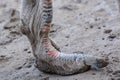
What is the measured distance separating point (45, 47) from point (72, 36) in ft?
2.94

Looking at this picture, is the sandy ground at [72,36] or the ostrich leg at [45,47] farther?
the sandy ground at [72,36]

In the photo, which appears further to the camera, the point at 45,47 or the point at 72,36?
the point at 72,36

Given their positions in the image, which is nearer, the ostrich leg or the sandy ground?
the ostrich leg

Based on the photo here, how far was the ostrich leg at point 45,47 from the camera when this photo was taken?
2.45 metres

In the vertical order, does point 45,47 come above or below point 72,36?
above

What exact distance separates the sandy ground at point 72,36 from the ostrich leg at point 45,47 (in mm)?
52

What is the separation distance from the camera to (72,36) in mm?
3363

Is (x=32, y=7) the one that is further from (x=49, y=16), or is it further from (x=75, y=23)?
(x=75, y=23)

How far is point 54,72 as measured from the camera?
252 centimetres

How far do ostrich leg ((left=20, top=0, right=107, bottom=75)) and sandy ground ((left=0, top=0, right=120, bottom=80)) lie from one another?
0.17 ft

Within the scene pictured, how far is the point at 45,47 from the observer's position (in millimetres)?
2496

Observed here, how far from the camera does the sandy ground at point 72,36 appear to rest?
8.45 feet

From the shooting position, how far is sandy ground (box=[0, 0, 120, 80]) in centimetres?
257

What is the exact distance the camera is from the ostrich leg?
2451 mm
